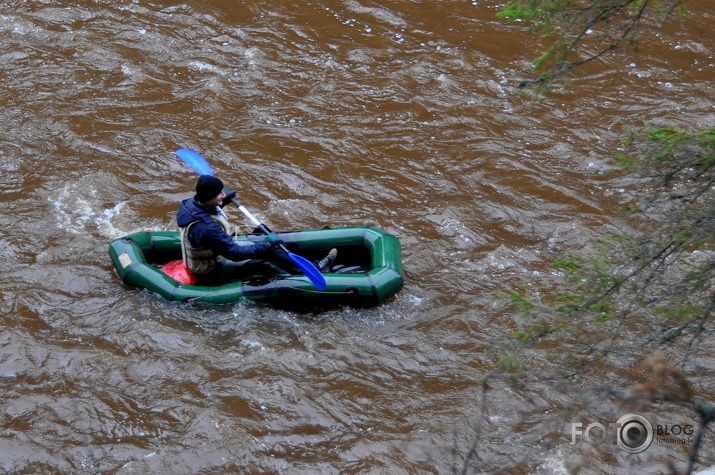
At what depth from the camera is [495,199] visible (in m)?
Answer: 8.26

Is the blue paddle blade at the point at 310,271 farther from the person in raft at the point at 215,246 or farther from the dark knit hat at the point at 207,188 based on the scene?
the dark knit hat at the point at 207,188

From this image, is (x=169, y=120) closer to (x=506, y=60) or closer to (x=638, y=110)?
(x=506, y=60)

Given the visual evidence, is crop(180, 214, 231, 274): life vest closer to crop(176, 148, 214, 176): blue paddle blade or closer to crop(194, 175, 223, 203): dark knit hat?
crop(194, 175, 223, 203): dark knit hat

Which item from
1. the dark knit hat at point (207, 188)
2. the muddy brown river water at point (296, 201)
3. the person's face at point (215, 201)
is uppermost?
the dark knit hat at point (207, 188)

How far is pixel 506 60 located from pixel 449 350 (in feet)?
16.9

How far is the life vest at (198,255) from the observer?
6.54 meters

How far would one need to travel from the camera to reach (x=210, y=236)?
252 inches

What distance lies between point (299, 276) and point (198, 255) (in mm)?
832

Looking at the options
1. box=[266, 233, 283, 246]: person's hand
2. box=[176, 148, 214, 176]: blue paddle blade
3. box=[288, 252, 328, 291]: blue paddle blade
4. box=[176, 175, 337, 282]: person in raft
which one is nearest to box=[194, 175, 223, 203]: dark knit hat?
box=[176, 175, 337, 282]: person in raft
